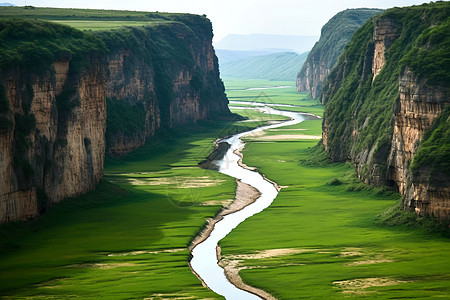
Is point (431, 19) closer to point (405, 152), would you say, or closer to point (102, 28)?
point (405, 152)

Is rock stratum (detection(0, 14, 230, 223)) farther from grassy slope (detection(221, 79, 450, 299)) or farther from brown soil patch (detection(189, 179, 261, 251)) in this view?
grassy slope (detection(221, 79, 450, 299))

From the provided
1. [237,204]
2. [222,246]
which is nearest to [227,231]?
[222,246]

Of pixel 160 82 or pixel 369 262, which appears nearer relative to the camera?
pixel 369 262

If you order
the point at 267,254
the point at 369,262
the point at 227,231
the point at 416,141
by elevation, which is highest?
the point at 416,141

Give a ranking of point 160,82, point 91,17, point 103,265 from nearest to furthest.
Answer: point 103,265 < point 160,82 < point 91,17

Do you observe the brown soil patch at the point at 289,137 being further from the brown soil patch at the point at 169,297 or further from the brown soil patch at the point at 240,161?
the brown soil patch at the point at 169,297

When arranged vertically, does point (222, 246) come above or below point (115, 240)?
below

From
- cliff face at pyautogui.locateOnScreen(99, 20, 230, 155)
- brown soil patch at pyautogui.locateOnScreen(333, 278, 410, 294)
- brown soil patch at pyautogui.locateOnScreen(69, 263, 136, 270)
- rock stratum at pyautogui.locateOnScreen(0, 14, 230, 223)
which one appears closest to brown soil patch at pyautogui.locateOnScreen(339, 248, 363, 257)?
brown soil patch at pyautogui.locateOnScreen(333, 278, 410, 294)

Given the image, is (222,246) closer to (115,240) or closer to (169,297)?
(115,240)
